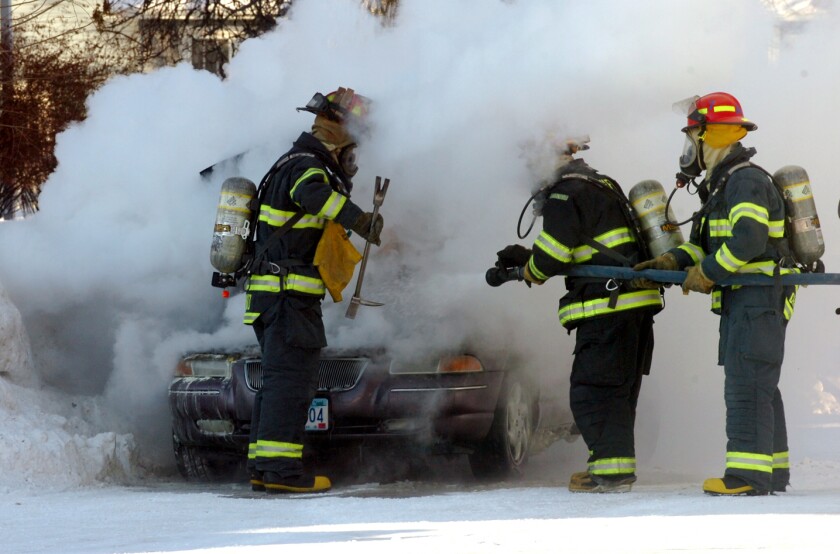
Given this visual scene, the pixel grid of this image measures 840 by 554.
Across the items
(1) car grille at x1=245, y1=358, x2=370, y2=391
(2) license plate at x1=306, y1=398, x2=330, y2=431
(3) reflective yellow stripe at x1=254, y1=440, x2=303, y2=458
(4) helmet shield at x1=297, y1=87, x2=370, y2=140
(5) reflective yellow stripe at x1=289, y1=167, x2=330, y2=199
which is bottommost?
(3) reflective yellow stripe at x1=254, y1=440, x2=303, y2=458

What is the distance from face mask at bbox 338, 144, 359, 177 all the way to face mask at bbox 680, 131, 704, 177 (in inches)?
76.2

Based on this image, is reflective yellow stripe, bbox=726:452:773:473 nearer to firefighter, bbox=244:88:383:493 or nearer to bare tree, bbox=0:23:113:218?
firefighter, bbox=244:88:383:493

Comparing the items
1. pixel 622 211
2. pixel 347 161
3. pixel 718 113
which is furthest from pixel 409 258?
pixel 718 113

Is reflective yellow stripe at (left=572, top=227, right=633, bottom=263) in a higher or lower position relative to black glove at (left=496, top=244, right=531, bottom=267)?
higher

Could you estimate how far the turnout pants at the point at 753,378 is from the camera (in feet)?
22.2

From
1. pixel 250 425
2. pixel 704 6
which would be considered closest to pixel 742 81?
pixel 704 6

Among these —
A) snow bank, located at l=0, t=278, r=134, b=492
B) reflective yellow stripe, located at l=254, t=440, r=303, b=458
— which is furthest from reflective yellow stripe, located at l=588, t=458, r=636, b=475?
snow bank, located at l=0, t=278, r=134, b=492

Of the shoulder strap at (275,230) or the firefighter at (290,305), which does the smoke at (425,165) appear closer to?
the firefighter at (290,305)

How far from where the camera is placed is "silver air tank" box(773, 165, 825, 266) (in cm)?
689

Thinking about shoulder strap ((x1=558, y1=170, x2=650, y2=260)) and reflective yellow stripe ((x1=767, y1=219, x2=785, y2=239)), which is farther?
shoulder strap ((x1=558, y1=170, x2=650, y2=260))

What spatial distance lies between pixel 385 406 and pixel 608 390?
4.21 ft

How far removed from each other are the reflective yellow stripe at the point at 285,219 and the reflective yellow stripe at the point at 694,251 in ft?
6.59

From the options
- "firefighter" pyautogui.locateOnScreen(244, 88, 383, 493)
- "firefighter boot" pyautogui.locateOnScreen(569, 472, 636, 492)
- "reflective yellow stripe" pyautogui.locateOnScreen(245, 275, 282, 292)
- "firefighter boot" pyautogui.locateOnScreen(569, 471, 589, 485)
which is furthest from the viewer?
"reflective yellow stripe" pyautogui.locateOnScreen(245, 275, 282, 292)

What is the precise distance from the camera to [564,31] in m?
8.78
